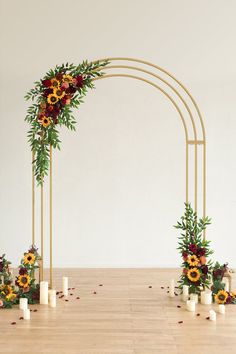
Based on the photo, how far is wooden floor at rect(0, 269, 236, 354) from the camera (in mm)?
4176

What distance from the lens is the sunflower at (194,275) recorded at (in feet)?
17.9

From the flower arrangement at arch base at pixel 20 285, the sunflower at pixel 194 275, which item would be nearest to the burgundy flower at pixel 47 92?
the flower arrangement at arch base at pixel 20 285

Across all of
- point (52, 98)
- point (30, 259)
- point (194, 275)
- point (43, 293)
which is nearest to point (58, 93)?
point (52, 98)

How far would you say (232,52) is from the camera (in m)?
7.27

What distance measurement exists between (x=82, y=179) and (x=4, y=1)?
2.32m

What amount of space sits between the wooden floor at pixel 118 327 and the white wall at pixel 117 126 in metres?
1.33

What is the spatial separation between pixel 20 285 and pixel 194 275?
1554mm

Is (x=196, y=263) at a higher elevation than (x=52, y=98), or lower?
lower

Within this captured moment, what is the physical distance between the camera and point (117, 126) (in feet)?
23.7

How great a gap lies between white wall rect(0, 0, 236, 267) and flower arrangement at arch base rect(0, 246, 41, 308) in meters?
1.84

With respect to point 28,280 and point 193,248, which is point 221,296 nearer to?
point 193,248

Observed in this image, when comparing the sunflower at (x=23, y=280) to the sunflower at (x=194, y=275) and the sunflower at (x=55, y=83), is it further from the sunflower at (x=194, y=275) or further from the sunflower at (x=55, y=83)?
the sunflower at (x=55, y=83)

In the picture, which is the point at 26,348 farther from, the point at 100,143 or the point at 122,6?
the point at 122,6

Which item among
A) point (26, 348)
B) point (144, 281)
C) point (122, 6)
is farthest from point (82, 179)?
point (26, 348)
